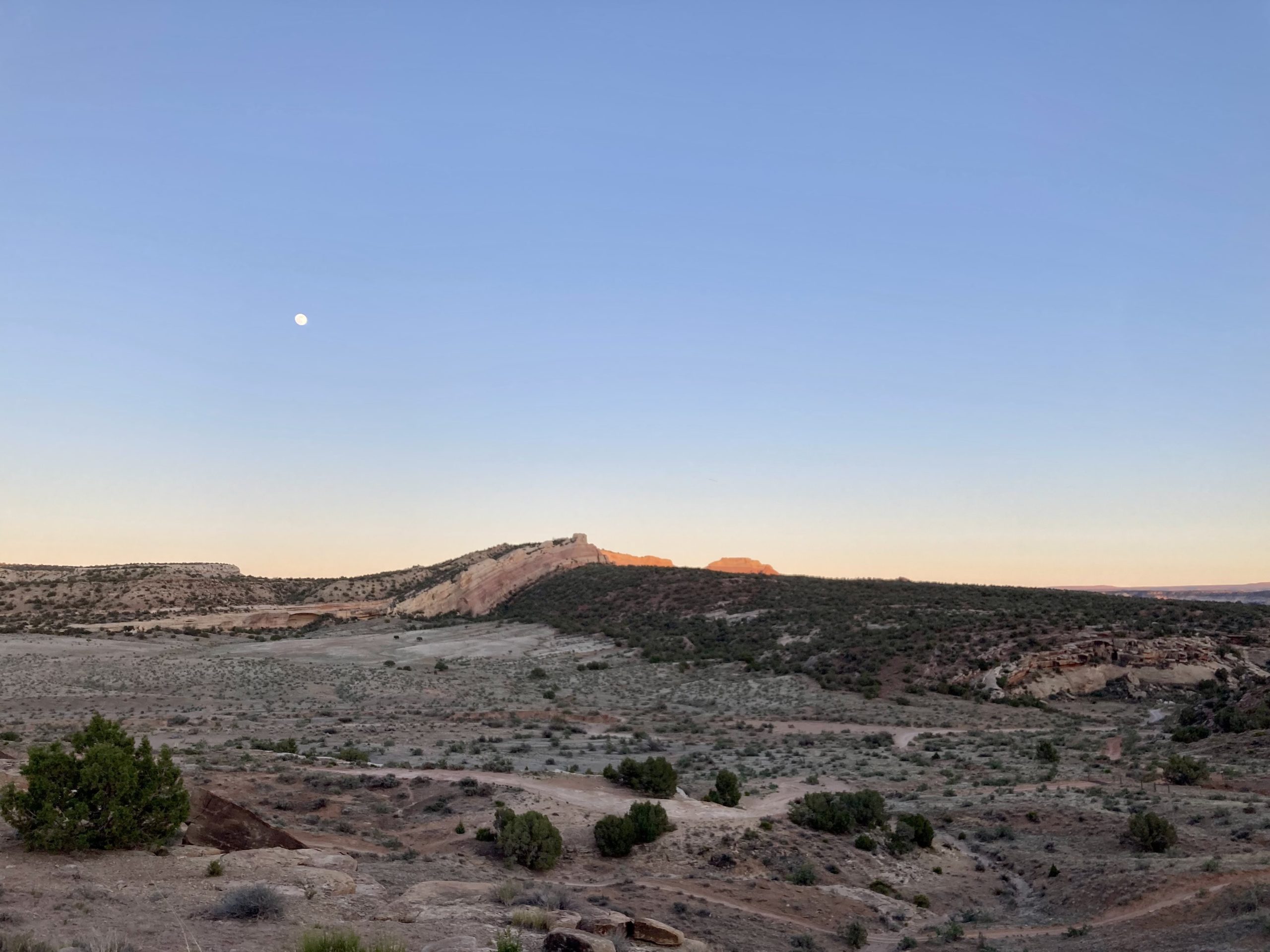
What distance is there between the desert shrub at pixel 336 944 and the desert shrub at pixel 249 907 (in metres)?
1.73

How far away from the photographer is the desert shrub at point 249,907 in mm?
9195

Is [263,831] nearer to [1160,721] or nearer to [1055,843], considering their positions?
[1055,843]

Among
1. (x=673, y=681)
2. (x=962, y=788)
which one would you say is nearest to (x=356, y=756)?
(x=962, y=788)

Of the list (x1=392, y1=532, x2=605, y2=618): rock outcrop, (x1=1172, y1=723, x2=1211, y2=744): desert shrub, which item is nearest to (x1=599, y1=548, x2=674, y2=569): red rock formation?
(x1=392, y1=532, x2=605, y2=618): rock outcrop

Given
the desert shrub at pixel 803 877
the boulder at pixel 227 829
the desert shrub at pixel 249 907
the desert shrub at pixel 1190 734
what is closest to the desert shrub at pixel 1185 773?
the desert shrub at pixel 1190 734

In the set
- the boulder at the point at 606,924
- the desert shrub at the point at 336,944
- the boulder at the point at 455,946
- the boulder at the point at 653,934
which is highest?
the desert shrub at the point at 336,944

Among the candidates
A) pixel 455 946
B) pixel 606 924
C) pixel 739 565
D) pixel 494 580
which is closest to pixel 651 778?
pixel 606 924

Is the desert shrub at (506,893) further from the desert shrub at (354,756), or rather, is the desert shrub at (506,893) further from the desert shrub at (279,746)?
the desert shrub at (279,746)

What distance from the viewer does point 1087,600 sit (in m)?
52.3

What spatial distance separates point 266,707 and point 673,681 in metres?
19.6

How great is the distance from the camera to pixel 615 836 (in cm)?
1447

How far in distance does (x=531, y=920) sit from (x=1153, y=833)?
11814 mm

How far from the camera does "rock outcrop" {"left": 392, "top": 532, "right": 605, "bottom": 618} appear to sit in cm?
8038

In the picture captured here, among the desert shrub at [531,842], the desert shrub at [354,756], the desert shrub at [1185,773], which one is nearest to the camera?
the desert shrub at [531,842]
